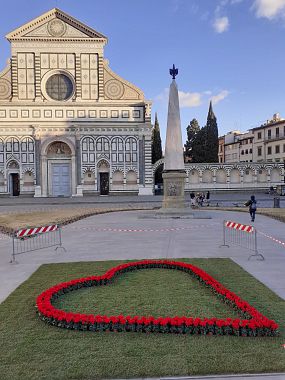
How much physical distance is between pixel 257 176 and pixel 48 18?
39.2 m

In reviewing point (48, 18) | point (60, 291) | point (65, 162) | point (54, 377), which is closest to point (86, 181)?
point (65, 162)

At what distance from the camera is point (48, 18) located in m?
49.7

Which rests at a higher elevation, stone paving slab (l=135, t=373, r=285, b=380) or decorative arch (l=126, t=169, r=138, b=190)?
decorative arch (l=126, t=169, r=138, b=190)

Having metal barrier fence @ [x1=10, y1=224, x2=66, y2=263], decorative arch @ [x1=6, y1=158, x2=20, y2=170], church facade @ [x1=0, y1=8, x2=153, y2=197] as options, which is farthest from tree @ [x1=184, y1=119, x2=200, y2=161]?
metal barrier fence @ [x1=10, y1=224, x2=66, y2=263]

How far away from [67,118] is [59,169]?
7.33 m

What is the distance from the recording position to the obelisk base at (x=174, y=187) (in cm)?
2470

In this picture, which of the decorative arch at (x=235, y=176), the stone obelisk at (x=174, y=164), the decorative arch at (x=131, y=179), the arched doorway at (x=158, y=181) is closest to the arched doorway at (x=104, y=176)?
the decorative arch at (x=131, y=179)

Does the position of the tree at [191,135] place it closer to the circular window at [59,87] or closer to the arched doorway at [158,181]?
the arched doorway at [158,181]

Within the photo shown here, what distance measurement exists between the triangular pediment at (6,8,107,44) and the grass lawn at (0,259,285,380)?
160 ft

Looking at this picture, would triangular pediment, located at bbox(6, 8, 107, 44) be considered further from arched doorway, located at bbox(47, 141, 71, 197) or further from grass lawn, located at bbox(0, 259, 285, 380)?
grass lawn, located at bbox(0, 259, 285, 380)

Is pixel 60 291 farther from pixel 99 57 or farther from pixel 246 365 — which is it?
pixel 99 57

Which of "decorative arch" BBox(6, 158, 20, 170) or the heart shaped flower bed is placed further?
"decorative arch" BBox(6, 158, 20, 170)

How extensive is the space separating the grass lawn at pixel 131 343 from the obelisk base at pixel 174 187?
16.6 m

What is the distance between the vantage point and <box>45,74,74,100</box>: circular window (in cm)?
5131
